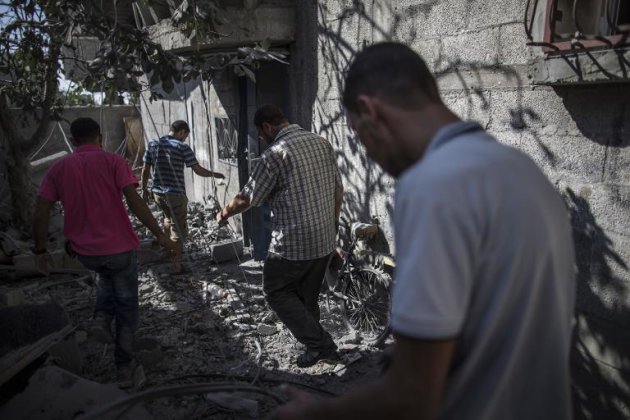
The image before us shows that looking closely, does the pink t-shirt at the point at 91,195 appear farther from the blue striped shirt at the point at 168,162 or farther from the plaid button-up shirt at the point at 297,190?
the blue striped shirt at the point at 168,162

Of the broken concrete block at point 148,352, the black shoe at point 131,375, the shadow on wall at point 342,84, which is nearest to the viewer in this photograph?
the shadow on wall at point 342,84

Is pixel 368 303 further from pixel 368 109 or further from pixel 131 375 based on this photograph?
pixel 368 109

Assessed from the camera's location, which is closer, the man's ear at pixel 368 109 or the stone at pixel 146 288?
the man's ear at pixel 368 109

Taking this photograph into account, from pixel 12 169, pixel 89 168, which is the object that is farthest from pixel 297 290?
pixel 12 169

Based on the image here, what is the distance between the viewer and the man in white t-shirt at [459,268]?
940 mm

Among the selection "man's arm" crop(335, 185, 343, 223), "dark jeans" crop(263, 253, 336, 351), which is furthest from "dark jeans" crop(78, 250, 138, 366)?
"man's arm" crop(335, 185, 343, 223)

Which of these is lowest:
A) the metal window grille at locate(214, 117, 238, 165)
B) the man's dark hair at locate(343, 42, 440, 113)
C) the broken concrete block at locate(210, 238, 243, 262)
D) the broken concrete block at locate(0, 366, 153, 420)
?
the broken concrete block at locate(210, 238, 243, 262)

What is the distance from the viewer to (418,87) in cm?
116

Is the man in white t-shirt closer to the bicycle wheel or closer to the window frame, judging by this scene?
the window frame

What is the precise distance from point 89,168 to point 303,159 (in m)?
1.55

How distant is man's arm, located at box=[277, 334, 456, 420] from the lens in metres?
0.95

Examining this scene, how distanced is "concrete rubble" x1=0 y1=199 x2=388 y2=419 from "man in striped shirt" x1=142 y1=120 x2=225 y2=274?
65cm

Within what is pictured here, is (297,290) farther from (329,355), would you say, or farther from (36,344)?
(36,344)

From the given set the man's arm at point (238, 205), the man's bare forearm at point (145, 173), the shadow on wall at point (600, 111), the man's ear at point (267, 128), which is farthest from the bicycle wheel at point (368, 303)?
the man's bare forearm at point (145, 173)
